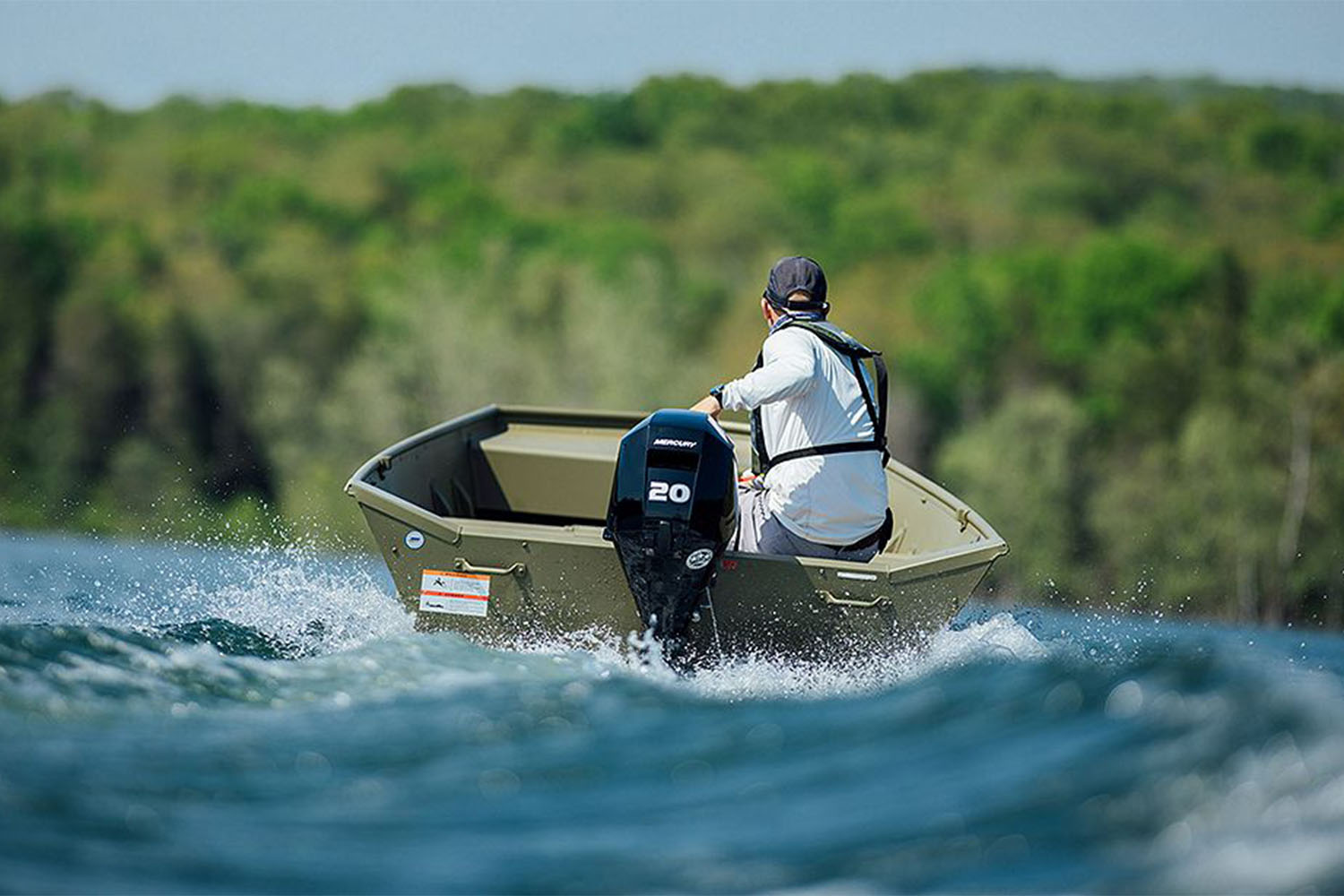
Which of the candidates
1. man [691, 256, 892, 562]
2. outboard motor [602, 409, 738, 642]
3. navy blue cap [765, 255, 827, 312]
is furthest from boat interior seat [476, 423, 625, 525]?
outboard motor [602, 409, 738, 642]

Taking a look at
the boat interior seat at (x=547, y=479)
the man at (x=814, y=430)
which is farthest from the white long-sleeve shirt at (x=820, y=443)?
the boat interior seat at (x=547, y=479)

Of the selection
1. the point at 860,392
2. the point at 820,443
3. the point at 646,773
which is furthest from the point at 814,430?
the point at 646,773

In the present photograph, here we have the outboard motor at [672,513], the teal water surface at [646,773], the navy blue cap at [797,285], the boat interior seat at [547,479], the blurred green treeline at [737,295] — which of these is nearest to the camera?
the teal water surface at [646,773]

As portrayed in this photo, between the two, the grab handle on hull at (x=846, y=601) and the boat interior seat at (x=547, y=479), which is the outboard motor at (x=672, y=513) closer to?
the grab handle on hull at (x=846, y=601)

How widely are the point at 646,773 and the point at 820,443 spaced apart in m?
2.39

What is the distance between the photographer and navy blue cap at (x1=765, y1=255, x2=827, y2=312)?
23.2ft

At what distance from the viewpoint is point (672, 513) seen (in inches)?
256

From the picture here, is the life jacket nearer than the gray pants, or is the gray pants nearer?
the life jacket

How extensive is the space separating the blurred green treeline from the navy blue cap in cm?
2476

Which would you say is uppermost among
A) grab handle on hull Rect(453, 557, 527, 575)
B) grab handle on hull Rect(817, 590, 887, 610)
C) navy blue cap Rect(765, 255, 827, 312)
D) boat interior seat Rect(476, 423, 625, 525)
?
navy blue cap Rect(765, 255, 827, 312)

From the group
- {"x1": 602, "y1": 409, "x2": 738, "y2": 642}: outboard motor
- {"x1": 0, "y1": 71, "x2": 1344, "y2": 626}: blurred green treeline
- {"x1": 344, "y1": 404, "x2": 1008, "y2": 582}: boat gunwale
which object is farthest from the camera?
{"x1": 0, "y1": 71, "x2": 1344, "y2": 626}: blurred green treeline

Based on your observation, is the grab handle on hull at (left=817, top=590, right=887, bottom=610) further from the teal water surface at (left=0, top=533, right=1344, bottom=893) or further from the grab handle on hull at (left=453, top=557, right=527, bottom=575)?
the grab handle on hull at (left=453, top=557, right=527, bottom=575)

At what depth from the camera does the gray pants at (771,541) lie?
23.3 ft

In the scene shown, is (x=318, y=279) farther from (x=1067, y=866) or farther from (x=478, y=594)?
(x=1067, y=866)
